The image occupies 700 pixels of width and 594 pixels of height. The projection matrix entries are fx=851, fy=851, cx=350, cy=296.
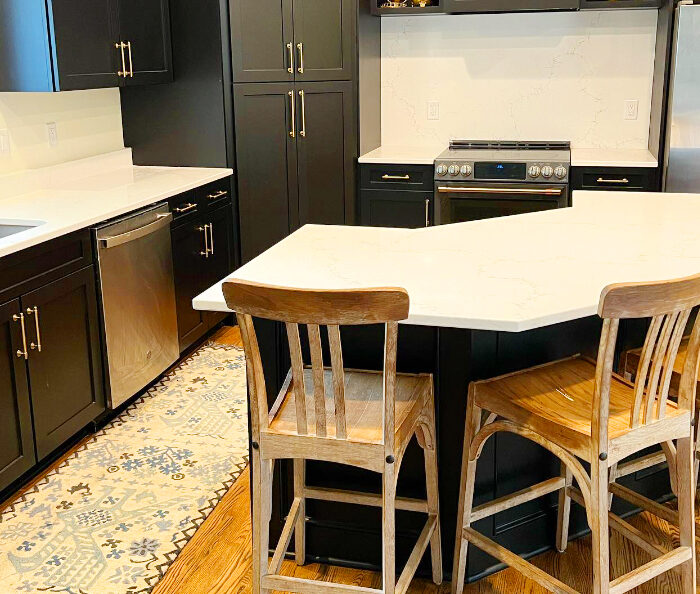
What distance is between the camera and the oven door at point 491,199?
446 centimetres

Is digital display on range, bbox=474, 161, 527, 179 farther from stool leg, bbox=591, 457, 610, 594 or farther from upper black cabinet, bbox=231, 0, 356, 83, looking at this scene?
stool leg, bbox=591, 457, 610, 594

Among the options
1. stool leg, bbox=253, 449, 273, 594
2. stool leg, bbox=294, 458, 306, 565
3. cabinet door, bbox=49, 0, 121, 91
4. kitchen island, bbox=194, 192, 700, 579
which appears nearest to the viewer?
stool leg, bbox=253, 449, 273, 594

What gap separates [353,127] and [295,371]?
9.89 feet

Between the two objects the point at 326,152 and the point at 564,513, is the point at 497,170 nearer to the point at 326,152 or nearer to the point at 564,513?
the point at 326,152

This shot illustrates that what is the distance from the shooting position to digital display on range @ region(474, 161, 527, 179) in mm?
4480

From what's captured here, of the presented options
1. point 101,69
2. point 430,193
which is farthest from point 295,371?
point 430,193

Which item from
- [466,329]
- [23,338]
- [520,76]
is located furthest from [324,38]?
[466,329]

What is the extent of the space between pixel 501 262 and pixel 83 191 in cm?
227

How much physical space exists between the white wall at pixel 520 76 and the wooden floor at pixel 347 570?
2841mm

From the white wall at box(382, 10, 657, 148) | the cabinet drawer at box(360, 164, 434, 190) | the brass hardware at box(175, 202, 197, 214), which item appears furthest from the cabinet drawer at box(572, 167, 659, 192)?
the brass hardware at box(175, 202, 197, 214)

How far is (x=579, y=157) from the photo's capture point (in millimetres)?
4590

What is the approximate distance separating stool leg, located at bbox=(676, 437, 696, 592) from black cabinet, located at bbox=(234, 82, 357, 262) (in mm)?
2943

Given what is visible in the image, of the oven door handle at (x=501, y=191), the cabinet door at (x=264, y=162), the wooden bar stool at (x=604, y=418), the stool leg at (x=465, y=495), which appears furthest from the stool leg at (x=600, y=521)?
the cabinet door at (x=264, y=162)

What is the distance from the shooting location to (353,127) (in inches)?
182
